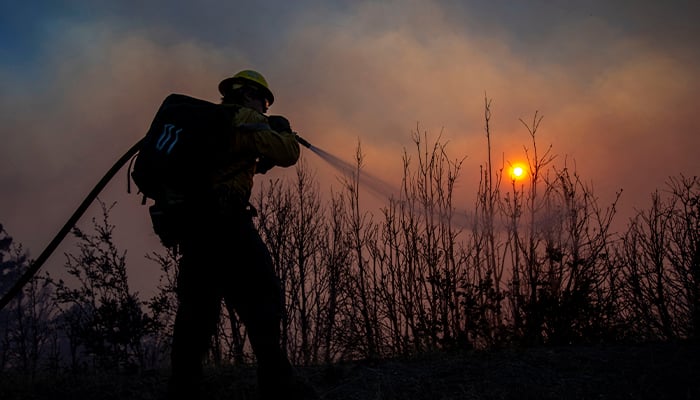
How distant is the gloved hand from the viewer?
284 cm

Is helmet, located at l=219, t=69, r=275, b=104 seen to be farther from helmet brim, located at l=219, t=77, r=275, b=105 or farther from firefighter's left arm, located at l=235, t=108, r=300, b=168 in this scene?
firefighter's left arm, located at l=235, t=108, r=300, b=168

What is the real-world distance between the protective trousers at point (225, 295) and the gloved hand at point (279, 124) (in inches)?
22.5

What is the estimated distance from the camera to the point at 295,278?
9.32 meters

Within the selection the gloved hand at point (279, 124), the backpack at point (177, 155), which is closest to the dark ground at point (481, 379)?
the backpack at point (177, 155)

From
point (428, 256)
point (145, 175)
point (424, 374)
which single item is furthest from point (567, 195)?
point (145, 175)

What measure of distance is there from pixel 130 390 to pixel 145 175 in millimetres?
2184

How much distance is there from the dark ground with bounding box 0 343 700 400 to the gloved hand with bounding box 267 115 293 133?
186 centimetres

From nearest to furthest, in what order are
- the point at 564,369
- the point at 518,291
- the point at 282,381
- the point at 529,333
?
the point at 282,381 → the point at 564,369 → the point at 529,333 → the point at 518,291

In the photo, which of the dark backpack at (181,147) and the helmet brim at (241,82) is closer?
the dark backpack at (181,147)

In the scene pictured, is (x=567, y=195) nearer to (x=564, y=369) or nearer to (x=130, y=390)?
(x=564, y=369)

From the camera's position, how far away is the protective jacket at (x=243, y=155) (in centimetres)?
256

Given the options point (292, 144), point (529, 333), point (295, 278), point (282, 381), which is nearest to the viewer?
point (282, 381)

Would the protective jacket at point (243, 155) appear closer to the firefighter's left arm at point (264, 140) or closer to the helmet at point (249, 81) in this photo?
the firefighter's left arm at point (264, 140)

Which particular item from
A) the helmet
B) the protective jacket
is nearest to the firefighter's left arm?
the protective jacket
